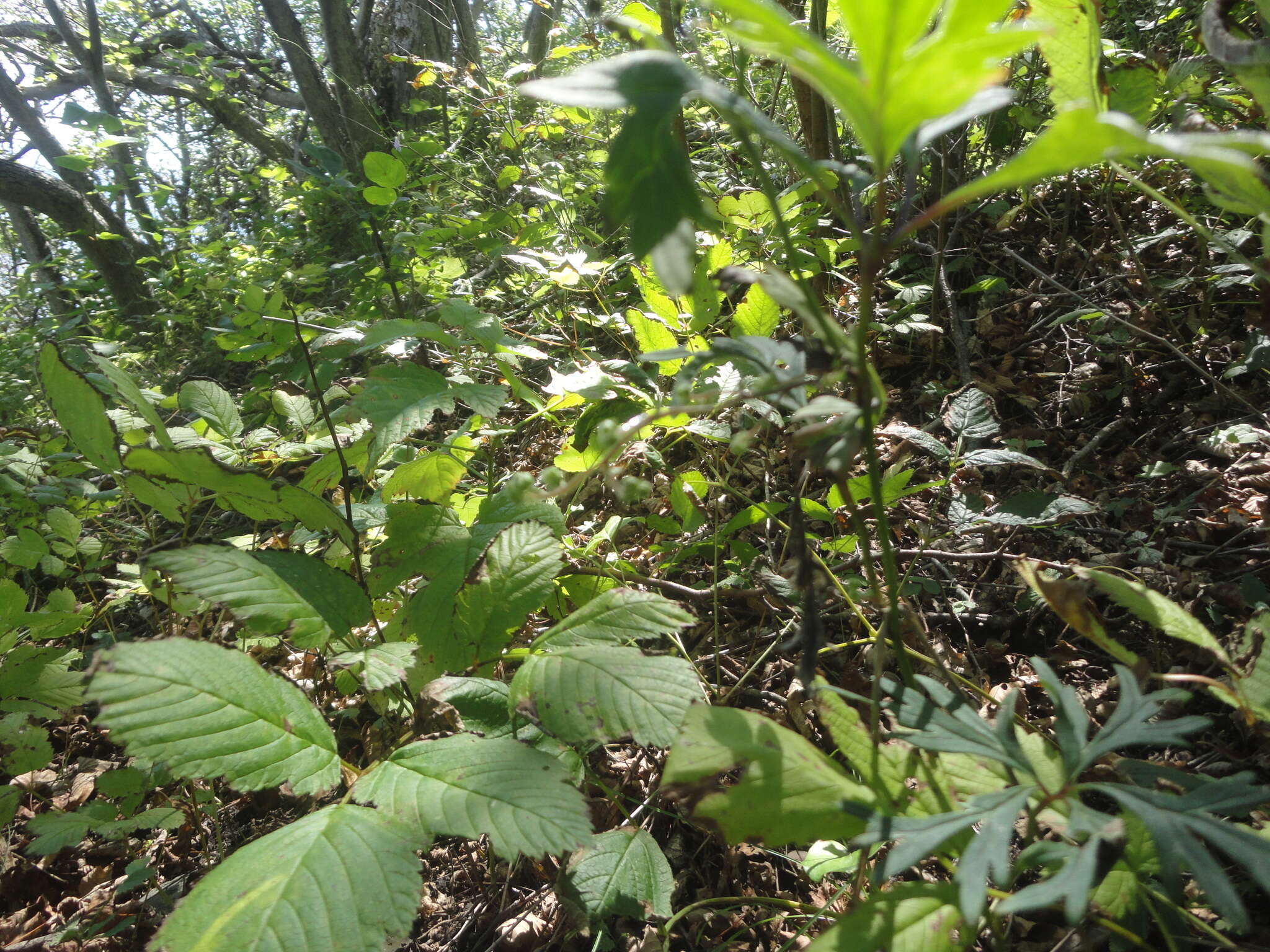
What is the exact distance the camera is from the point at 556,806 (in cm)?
83

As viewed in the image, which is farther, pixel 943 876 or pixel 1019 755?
pixel 943 876

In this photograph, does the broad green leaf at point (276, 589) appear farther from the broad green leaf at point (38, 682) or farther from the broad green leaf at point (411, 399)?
the broad green leaf at point (38, 682)

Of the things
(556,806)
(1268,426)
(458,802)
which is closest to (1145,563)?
(1268,426)

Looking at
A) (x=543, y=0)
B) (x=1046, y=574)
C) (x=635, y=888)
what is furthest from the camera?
→ (x=543, y=0)

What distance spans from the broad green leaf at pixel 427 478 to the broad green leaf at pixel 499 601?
0.38m

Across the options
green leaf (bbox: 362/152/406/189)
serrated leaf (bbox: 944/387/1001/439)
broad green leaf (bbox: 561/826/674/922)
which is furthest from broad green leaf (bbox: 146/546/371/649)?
green leaf (bbox: 362/152/406/189)

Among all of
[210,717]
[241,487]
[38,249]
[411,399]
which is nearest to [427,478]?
[411,399]

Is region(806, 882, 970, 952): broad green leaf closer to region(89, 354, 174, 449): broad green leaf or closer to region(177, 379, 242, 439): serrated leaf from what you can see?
region(89, 354, 174, 449): broad green leaf

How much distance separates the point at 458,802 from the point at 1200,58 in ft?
6.55

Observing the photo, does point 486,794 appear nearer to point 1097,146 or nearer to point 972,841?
point 972,841

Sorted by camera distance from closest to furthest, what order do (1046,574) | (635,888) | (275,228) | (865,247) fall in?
1. (865,247)
2. (635,888)
3. (1046,574)
4. (275,228)

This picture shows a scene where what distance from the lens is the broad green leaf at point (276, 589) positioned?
40.5 inches

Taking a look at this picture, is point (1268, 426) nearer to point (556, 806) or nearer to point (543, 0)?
point (556, 806)

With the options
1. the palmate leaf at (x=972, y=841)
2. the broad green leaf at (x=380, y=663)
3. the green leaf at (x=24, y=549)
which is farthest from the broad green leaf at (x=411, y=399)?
the green leaf at (x=24, y=549)
